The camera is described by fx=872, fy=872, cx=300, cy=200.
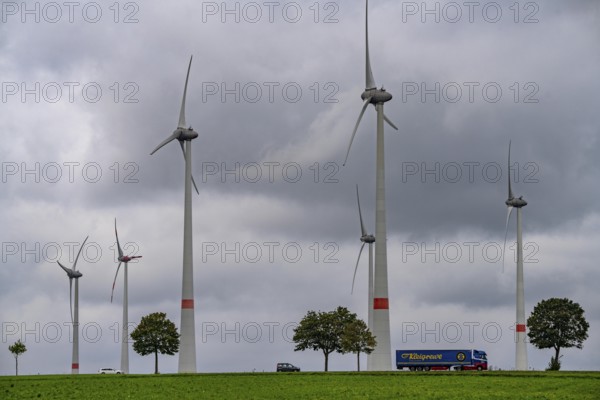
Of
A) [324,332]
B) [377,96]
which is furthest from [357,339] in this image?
[377,96]

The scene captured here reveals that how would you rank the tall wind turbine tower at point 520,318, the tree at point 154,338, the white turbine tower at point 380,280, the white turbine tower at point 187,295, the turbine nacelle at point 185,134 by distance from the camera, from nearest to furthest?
the white turbine tower at point 380,280 < the white turbine tower at point 187,295 < the turbine nacelle at point 185,134 < the tall wind turbine tower at point 520,318 < the tree at point 154,338

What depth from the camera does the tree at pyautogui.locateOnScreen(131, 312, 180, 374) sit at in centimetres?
16000

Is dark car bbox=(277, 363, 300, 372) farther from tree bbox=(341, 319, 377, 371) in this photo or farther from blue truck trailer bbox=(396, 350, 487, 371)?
blue truck trailer bbox=(396, 350, 487, 371)

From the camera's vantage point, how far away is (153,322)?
16125cm

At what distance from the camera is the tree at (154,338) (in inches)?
6299

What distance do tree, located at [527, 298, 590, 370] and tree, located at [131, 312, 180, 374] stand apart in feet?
231

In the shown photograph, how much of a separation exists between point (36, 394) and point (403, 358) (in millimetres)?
107837

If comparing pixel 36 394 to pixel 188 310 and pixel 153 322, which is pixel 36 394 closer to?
pixel 188 310

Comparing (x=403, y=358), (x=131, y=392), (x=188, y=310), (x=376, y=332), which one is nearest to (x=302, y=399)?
(x=131, y=392)

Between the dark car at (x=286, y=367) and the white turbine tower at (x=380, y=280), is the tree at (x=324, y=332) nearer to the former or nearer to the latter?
the dark car at (x=286, y=367)

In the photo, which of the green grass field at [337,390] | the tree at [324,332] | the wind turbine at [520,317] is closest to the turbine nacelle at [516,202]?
the wind turbine at [520,317]

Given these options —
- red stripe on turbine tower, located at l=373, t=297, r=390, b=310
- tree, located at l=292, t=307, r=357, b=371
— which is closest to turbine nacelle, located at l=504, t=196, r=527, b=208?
tree, located at l=292, t=307, r=357, b=371

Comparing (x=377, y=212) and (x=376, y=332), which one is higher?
(x=377, y=212)

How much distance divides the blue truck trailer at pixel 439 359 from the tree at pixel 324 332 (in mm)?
17215
